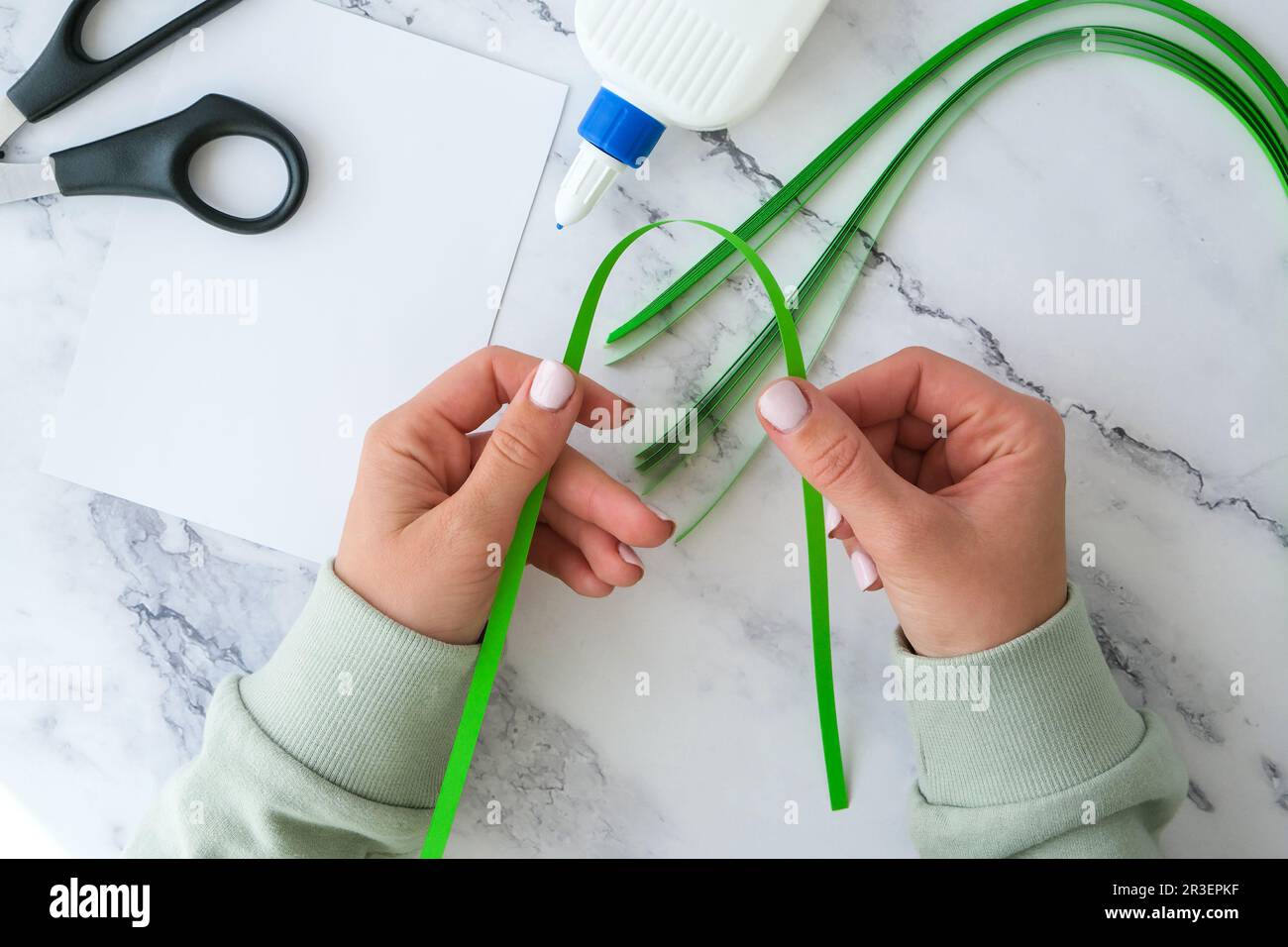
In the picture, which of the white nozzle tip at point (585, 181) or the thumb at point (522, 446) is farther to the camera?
the white nozzle tip at point (585, 181)

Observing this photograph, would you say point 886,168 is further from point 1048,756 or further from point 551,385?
point 1048,756

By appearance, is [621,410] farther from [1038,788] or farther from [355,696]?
[1038,788]

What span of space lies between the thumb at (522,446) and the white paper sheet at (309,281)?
19cm

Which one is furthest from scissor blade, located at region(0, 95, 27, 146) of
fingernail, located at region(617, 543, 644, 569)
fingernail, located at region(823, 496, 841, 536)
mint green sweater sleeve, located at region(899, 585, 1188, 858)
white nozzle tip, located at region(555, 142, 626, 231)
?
mint green sweater sleeve, located at region(899, 585, 1188, 858)

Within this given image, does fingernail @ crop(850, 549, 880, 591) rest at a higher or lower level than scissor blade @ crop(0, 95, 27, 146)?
lower

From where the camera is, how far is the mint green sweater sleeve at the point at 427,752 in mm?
722

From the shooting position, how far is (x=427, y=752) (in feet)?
2.54

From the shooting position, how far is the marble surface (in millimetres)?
843

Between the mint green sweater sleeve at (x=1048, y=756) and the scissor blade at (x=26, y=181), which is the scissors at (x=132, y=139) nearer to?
the scissor blade at (x=26, y=181)

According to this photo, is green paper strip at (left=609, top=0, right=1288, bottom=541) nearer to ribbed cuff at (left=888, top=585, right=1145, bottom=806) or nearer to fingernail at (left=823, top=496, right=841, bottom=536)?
fingernail at (left=823, top=496, right=841, bottom=536)

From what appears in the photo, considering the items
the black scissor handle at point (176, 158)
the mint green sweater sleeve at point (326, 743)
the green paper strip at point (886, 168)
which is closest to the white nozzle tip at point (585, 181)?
the green paper strip at point (886, 168)

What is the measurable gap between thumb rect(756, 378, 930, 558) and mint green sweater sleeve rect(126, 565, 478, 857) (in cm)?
30

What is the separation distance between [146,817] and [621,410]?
0.53 metres
